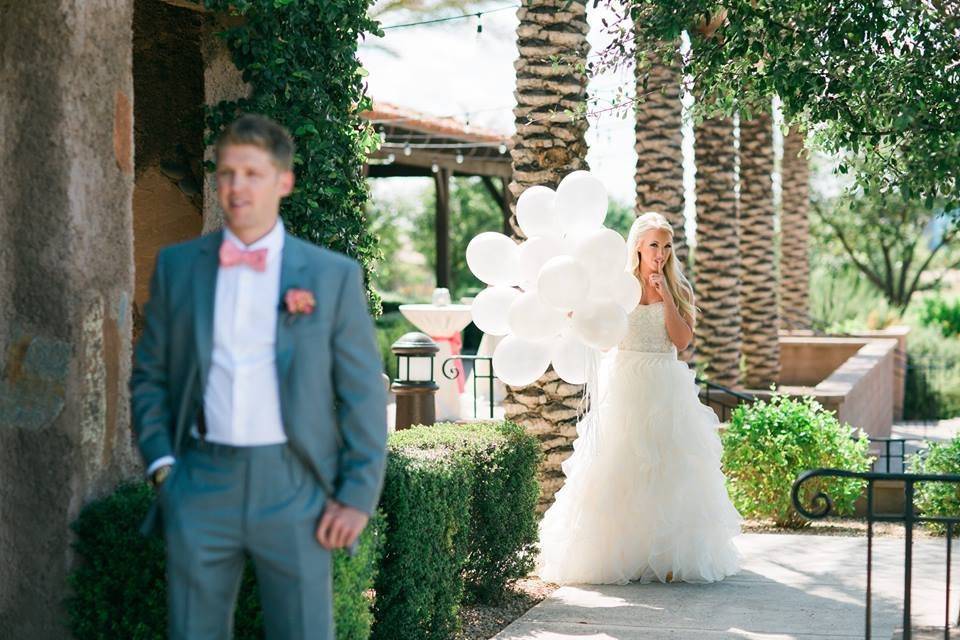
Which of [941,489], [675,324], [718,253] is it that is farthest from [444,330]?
[675,324]

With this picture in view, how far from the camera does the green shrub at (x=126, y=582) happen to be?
4.32 meters

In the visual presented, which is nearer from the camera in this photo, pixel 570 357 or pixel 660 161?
pixel 570 357

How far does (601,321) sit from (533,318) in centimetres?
35

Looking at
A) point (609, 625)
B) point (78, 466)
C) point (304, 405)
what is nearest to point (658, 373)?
point (609, 625)

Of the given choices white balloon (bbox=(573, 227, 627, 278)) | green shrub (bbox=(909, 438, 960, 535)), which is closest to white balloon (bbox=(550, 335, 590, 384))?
white balloon (bbox=(573, 227, 627, 278))

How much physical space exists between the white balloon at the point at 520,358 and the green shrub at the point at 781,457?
12.2 feet

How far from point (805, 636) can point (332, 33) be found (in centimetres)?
353

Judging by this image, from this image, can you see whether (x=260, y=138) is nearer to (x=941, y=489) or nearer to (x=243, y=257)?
(x=243, y=257)

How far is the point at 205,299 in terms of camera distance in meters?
3.29

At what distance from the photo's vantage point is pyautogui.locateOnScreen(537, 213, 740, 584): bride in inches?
269

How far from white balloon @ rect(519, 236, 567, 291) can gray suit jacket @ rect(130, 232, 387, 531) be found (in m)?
3.05

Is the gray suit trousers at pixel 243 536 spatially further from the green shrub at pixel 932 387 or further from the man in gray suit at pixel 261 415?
the green shrub at pixel 932 387

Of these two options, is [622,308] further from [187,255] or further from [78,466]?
[187,255]

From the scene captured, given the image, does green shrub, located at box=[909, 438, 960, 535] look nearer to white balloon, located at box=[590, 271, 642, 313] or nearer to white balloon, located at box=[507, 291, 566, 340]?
white balloon, located at box=[590, 271, 642, 313]
